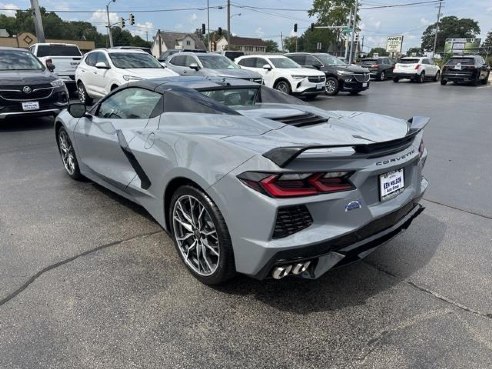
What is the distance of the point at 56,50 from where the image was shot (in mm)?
14906

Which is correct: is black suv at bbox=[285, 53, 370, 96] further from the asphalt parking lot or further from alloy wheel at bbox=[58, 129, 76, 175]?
alloy wheel at bbox=[58, 129, 76, 175]

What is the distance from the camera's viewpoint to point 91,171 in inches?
178

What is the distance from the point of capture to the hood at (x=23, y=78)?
8.13 meters

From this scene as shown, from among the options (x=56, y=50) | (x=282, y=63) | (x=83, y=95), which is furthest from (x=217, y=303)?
(x=56, y=50)

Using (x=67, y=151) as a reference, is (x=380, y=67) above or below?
below

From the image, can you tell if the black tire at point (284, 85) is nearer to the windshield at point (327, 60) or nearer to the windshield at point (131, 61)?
the windshield at point (327, 60)

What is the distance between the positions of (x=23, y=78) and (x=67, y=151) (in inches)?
161

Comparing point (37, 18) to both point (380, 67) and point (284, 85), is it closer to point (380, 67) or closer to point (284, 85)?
point (284, 85)

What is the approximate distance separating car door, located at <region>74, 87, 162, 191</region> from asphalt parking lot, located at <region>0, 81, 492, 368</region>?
1.60 feet

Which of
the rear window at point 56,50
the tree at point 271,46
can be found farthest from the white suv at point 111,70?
the tree at point 271,46

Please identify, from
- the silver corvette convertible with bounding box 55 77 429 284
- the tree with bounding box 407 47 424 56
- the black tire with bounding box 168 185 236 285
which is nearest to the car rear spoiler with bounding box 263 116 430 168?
the silver corvette convertible with bounding box 55 77 429 284

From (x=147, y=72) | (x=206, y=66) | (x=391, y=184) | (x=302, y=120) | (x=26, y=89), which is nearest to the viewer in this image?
(x=391, y=184)

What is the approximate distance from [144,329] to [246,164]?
1.19 m

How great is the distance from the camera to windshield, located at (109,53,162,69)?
11109 mm
